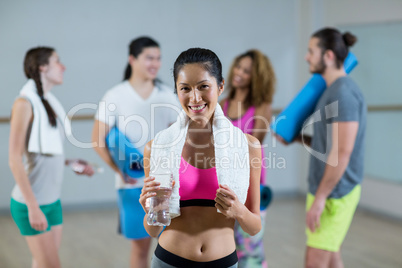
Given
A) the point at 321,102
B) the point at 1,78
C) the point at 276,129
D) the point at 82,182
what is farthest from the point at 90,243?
the point at 321,102

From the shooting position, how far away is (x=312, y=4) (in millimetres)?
5648

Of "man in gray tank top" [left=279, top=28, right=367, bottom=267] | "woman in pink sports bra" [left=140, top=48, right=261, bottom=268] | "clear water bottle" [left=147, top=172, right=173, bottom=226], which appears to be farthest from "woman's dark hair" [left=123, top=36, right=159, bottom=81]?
"clear water bottle" [left=147, top=172, right=173, bottom=226]

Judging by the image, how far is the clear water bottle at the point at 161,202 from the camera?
1241mm

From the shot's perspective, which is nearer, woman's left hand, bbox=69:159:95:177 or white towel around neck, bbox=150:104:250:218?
white towel around neck, bbox=150:104:250:218

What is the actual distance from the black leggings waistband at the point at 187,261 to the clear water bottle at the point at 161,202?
0.38 ft

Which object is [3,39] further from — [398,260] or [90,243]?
[398,260]

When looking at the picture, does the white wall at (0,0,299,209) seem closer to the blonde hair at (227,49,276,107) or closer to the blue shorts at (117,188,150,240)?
the blonde hair at (227,49,276,107)

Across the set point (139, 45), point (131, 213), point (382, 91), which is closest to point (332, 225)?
point (131, 213)

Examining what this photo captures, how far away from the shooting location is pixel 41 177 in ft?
7.28

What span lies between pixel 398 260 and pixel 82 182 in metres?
3.15

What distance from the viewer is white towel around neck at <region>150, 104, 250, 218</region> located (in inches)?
50.1

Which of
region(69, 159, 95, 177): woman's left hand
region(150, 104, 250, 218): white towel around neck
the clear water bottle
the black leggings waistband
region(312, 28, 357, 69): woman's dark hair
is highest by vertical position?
region(312, 28, 357, 69): woman's dark hair

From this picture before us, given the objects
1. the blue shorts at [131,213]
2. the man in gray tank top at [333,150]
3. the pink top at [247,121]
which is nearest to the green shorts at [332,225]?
the man in gray tank top at [333,150]

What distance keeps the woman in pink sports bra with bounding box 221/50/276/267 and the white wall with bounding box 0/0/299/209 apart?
7.56 ft
